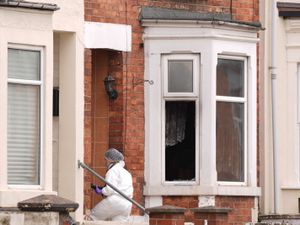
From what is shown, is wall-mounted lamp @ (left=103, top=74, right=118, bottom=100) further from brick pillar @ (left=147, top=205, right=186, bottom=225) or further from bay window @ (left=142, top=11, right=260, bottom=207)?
brick pillar @ (left=147, top=205, right=186, bottom=225)

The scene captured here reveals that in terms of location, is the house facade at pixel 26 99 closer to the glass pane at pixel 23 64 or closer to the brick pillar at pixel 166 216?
the glass pane at pixel 23 64

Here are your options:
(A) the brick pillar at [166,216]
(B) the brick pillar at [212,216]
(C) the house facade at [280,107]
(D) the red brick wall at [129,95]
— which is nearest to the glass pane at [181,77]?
(D) the red brick wall at [129,95]

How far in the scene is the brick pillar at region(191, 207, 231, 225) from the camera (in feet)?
91.3

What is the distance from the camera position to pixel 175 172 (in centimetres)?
3019

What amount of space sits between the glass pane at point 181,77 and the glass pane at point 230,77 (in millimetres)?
529

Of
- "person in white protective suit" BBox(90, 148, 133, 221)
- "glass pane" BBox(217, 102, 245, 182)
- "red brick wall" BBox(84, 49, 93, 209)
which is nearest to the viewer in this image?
"person in white protective suit" BBox(90, 148, 133, 221)

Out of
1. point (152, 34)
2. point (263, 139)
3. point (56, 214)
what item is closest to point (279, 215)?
point (263, 139)

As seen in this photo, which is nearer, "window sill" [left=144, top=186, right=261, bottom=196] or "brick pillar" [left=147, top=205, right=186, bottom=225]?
"brick pillar" [left=147, top=205, right=186, bottom=225]

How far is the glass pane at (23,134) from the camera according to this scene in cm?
2719

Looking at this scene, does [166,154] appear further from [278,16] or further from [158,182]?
[278,16]

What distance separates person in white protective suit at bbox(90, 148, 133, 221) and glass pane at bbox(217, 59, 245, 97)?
8.38 feet

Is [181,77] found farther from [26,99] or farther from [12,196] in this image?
[12,196]

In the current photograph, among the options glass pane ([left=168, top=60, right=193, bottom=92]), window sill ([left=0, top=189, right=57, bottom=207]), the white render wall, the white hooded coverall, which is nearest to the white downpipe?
glass pane ([left=168, top=60, right=193, bottom=92])

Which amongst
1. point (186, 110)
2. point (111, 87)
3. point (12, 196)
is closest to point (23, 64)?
point (12, 196)
